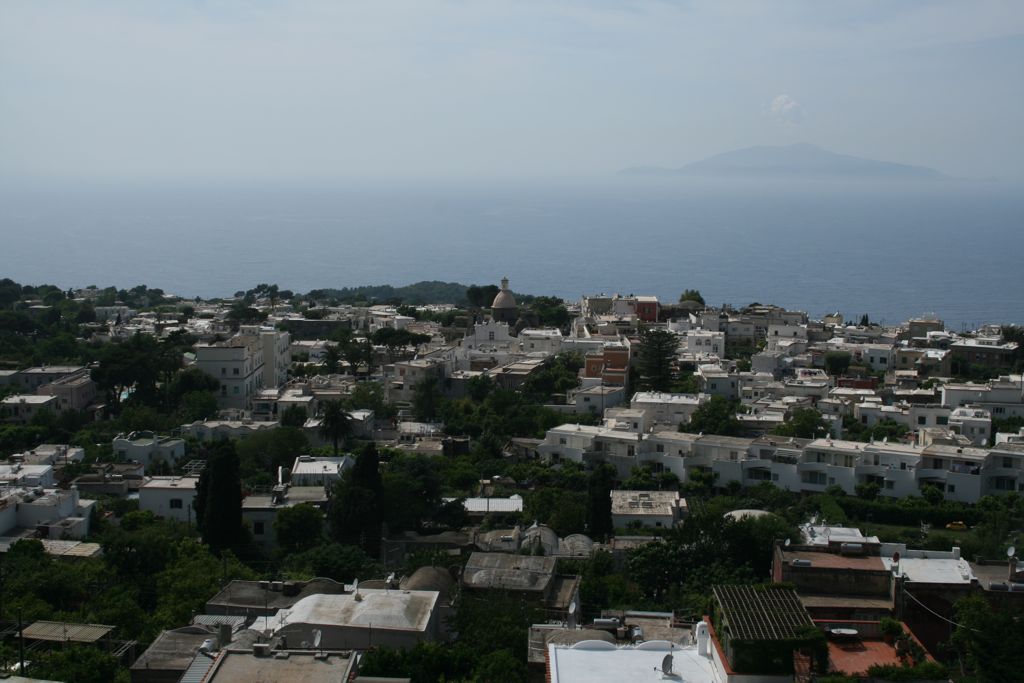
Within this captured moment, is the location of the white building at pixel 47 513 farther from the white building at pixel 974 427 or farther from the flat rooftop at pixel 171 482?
the white building at pixel 974 427

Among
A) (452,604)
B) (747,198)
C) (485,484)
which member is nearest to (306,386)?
(485,484)

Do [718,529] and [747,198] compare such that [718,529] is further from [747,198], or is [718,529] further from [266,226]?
[747,198]

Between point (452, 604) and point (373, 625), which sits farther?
point (452, 604)

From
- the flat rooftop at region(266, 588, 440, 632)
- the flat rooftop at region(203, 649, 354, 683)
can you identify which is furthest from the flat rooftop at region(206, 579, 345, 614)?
the flat rooftop at region(203, 649, 354, 683)

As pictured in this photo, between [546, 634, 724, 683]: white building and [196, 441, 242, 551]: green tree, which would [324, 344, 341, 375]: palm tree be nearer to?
[196, 441, 242, 551]: green tree

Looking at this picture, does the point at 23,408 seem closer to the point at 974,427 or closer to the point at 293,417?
the point at 293,417
